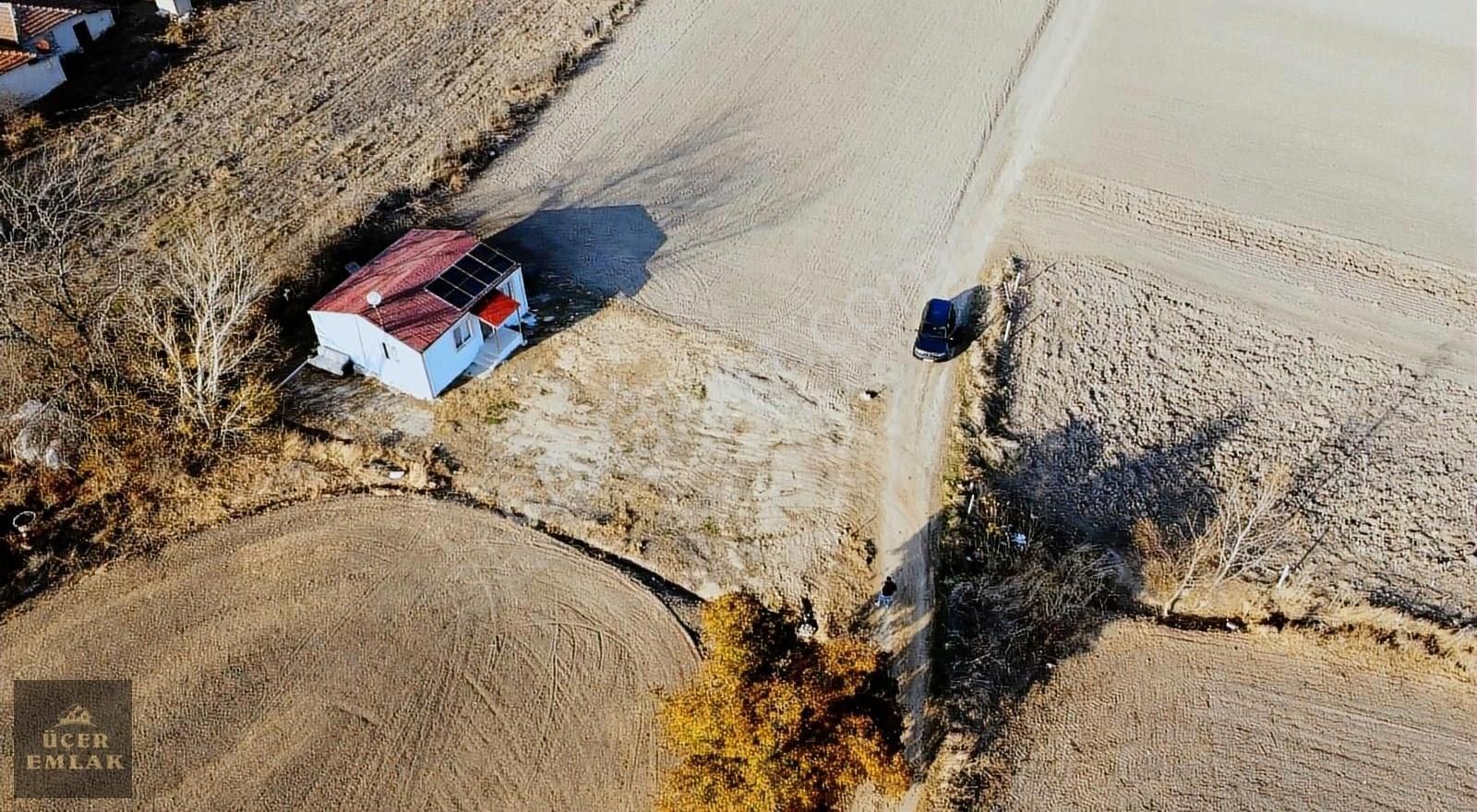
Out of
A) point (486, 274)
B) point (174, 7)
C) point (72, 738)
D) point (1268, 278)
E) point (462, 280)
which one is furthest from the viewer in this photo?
point (174, 7)

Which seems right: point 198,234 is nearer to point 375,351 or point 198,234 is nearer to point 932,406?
point 375,351

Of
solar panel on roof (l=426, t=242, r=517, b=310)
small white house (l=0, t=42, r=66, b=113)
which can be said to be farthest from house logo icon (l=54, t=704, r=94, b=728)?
small white house (l=0, t=42, r=66, b=113)

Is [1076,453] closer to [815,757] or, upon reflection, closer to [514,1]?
[815,757]

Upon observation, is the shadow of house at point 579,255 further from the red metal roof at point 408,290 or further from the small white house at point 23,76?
the small white house at point 23,76

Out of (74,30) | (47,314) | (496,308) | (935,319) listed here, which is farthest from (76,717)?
(74,30)

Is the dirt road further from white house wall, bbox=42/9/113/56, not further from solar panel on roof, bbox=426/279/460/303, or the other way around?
white house wall, bbox=42/9/113/56

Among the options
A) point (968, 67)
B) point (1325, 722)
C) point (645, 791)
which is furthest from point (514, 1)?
point (1325, 722)
